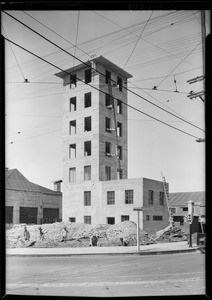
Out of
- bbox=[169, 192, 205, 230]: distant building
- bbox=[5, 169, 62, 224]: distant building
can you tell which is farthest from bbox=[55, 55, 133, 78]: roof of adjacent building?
bbox=[169, 192, 205, 230]: distant building

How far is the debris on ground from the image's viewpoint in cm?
2238

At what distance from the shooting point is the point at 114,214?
34906mm

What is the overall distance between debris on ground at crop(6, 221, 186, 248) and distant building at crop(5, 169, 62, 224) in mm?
14645

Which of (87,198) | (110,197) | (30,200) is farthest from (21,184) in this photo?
(110,197)

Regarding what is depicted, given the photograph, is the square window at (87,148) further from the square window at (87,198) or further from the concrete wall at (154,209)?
the concrete wall at (154,209)

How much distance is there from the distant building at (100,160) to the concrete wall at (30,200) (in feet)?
29.7

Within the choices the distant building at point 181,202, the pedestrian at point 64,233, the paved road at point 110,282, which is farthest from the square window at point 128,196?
the distant building at point 181,202

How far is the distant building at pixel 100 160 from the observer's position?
3462 cm

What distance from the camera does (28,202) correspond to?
4562 centimetres

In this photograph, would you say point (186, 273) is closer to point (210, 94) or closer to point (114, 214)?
point (210, 94)

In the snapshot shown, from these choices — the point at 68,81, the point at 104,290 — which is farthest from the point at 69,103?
the point at 104,290

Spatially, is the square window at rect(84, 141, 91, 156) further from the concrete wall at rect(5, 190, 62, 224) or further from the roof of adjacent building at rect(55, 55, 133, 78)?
the concrete wall at rect(5, 190, 62, 224)

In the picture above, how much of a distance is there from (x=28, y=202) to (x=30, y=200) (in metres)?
0.44

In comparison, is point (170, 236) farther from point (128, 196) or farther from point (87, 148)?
point (87, 148)
